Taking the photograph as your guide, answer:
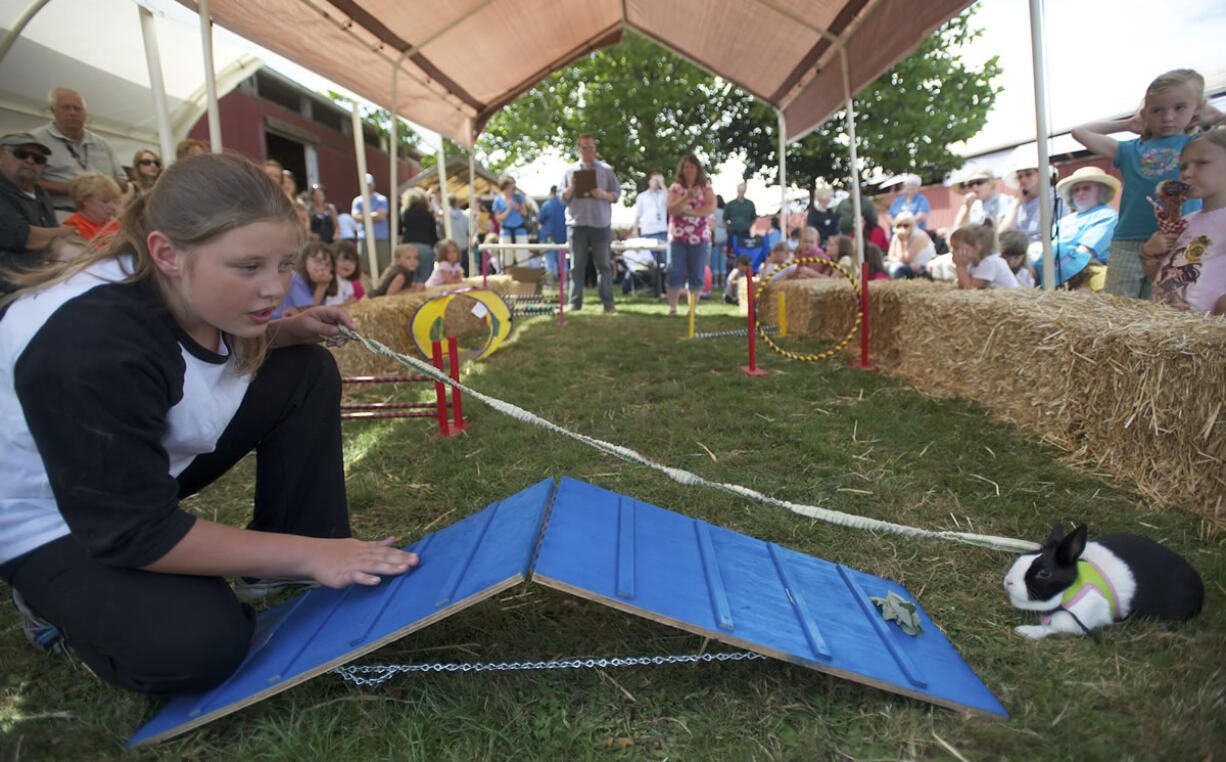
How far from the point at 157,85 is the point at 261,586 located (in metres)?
4.39

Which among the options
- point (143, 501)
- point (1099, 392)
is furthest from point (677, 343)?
point (143, 501)

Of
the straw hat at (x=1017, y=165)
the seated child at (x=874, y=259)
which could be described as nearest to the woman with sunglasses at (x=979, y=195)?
the seated child at (x=874, y=259)

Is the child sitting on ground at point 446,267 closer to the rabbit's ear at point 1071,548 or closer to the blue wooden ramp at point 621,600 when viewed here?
the blue wooden ramp at point 621,600

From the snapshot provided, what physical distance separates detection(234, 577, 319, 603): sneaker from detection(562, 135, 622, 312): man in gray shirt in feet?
25.4

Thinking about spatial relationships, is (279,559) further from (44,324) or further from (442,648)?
(44,324)

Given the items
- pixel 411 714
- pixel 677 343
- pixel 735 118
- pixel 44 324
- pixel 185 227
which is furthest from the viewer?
pixel 735 118

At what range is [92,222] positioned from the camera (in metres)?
4.51

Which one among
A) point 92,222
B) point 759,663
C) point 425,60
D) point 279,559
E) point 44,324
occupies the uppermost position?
point 425,60

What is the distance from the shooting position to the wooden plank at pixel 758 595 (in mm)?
1598

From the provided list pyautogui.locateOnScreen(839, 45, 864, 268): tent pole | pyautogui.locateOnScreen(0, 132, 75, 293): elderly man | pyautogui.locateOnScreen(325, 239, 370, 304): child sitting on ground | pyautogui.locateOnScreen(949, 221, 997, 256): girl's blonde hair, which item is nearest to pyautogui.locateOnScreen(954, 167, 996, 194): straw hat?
pyautogui.locateOnScreen(839, 45, 864, 268): tent pole

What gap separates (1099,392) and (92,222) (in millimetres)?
6075

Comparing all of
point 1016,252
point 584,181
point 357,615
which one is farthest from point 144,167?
point 1016,252

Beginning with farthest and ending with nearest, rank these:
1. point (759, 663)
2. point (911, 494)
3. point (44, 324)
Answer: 1. point (911, 494)
2. point (759, 663)
3. point (44, 324)

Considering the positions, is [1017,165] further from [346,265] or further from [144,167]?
[144,167]
